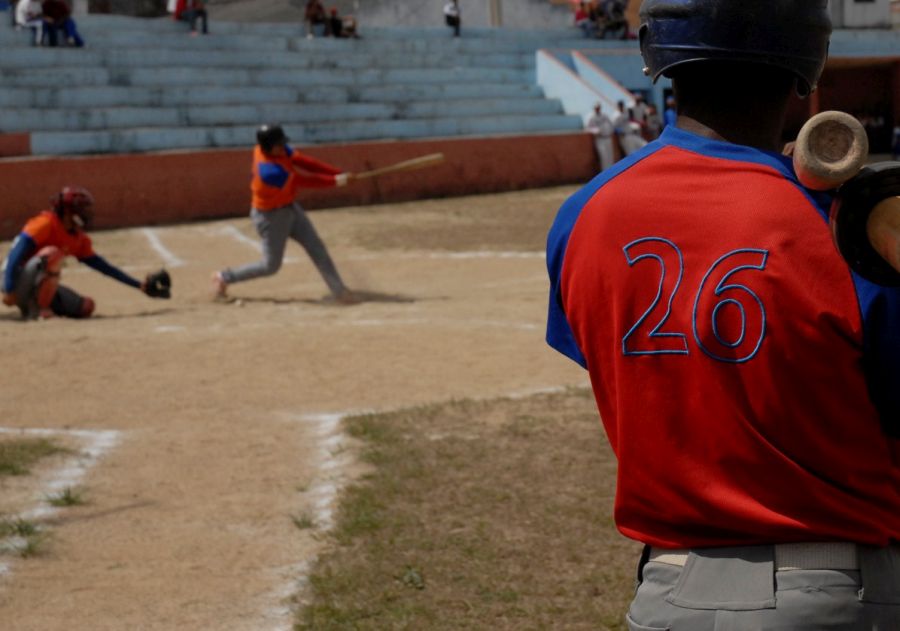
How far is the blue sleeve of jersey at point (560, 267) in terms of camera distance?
7.04 feet

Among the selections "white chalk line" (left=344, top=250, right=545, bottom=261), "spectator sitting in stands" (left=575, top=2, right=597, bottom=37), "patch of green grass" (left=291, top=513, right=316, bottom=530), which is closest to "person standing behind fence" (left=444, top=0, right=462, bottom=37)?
"spectator sitting in stands" (left=575, top=2, right=597, bottom=37)

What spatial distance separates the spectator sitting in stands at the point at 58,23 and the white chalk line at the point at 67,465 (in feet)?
56.7

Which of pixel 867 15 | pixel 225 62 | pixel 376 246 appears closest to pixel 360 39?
pixel 225 62

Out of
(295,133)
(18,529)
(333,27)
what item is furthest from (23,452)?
(333,27)

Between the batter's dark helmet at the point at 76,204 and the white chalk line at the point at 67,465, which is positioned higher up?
the batter's dark helmet at the point at 76,204

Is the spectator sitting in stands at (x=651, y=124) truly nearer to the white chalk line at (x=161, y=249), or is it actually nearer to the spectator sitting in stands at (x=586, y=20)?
the spectator sitting in stands at (x=586, y=20)

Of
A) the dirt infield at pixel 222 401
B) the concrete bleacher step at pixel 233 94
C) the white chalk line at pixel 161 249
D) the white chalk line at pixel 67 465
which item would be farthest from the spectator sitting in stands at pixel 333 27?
the white chalk line at pixel 67 465

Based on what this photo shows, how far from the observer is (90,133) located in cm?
2127

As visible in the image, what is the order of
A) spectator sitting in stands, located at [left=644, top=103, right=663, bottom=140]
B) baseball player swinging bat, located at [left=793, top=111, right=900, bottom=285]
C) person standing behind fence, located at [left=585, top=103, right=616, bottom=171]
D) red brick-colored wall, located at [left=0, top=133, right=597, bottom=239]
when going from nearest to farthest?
baseball player swinging bat, located at [left=793, top=111, right=900, bottom=285] < red brick-colored wall, located at [left=0, top=133, right=597, bottom=239] < person standing behind fence, located at [left=585, top=103, right=616, bottom=171] < spectator sitting in stands, located at [left=644, top=103, right=663, bottom=140]

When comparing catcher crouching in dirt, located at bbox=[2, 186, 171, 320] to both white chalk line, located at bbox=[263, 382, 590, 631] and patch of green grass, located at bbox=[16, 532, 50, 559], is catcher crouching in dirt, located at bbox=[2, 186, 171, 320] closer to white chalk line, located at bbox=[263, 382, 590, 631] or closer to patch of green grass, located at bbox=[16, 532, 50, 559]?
white chalk line, located at bbox=[263, 382, 590, 631]

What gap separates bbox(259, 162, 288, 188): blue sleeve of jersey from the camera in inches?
483

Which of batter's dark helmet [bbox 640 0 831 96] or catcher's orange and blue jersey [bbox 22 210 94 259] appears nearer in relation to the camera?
batter's dark helmet [bbox 640 0 831 96]

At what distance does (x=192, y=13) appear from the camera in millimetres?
26750

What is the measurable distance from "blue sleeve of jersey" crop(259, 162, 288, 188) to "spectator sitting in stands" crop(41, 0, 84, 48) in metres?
12.6
